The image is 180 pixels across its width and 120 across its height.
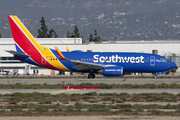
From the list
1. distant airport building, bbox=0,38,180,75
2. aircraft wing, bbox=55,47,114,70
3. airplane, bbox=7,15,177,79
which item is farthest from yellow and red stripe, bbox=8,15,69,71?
distant airport building, bbox=0,38,180,75

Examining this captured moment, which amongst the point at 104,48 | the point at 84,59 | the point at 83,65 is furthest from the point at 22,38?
the point at 104,48

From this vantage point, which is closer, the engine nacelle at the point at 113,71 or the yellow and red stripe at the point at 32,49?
the engine nacelle at the point at 113,71

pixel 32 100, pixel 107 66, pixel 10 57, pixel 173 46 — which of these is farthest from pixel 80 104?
pixel 173 46

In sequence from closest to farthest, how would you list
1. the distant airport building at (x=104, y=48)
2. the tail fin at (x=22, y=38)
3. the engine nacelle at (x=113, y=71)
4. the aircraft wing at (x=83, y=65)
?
the engine nacelle at (x=113, y=71), the aircraft wing at (x=83, y=65), the tail fin at (x=22, y=38), the distant airport building at (x=104, y=48)

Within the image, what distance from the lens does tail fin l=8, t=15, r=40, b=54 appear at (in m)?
44.3

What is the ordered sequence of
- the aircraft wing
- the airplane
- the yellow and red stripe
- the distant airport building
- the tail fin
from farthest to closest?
1. the distant airport building
2. the tail fin
3. the yellow and red stripe
4. the airplane
5. the aircraft wing

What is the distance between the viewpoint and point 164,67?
43.5m

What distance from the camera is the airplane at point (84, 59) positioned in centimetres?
→ 4341

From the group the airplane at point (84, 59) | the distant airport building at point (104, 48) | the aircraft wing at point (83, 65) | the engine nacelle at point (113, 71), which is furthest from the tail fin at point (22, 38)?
the distant airport building at point (104, 48)

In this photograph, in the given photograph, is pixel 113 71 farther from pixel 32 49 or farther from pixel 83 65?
pixel 32 49

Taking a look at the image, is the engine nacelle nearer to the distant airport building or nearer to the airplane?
the airplane

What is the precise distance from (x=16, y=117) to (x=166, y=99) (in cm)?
1128

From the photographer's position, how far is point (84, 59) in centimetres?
4412

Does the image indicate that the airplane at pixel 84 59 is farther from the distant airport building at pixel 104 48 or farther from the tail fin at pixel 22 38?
the distant airport building at pixel 104 48
